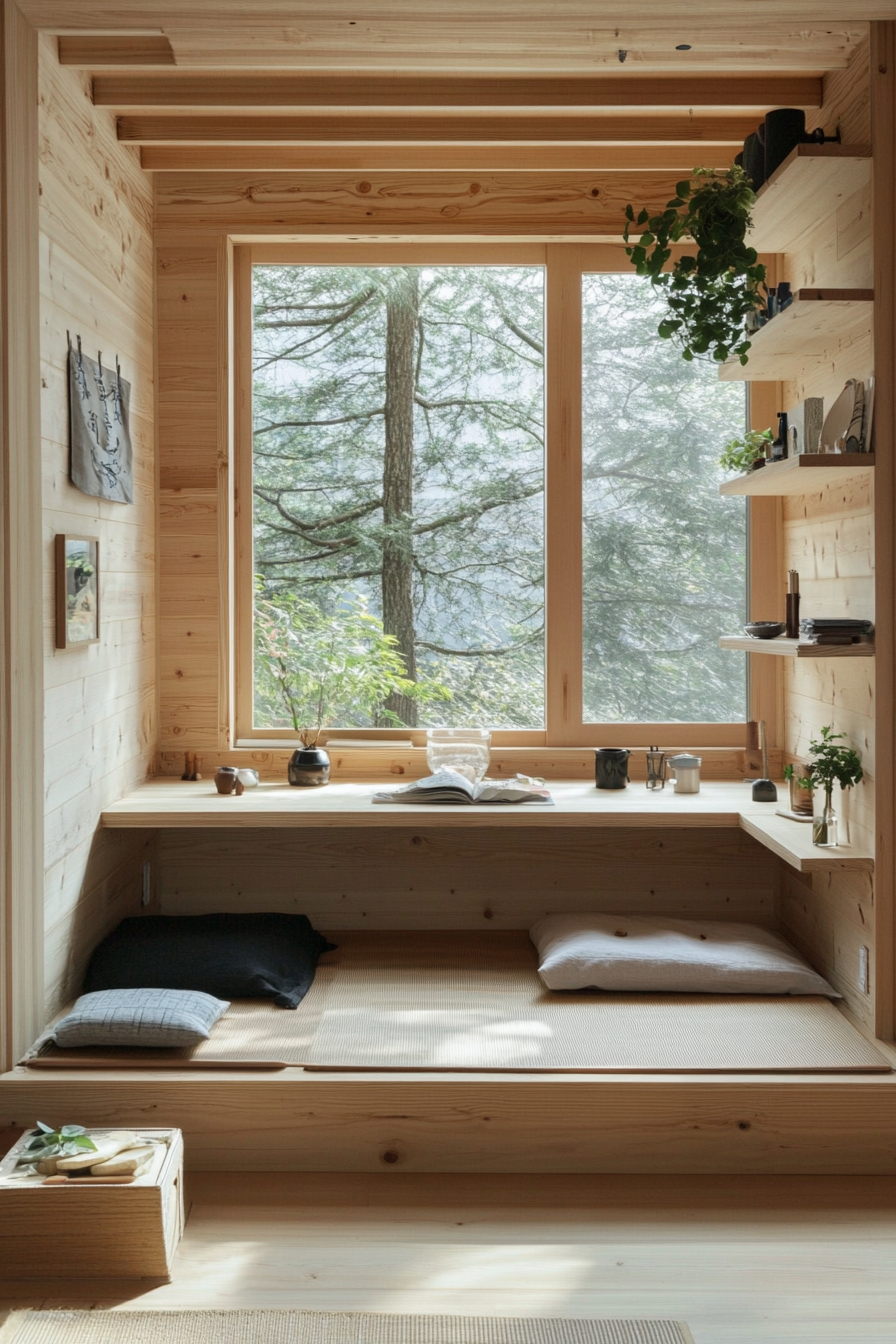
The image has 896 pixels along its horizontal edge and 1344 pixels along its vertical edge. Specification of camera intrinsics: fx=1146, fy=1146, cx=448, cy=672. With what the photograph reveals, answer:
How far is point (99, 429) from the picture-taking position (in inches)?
116

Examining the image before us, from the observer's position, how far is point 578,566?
363 centimetres

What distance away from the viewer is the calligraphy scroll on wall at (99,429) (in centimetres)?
279

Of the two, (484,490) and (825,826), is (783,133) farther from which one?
(825,826)

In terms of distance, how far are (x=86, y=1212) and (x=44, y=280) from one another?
1963 millimetres

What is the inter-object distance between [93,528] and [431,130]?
1479mm

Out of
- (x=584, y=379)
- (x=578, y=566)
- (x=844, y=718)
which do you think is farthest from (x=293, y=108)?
(x=844, y=718)

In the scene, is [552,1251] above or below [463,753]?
below

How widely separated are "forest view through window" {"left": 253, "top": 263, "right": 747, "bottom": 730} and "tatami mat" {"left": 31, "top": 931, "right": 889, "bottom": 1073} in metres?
0.99

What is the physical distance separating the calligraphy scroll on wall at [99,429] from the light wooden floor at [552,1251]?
1684 mm

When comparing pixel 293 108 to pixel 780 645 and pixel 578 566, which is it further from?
pixel 780 645

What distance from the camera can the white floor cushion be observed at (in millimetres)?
2961

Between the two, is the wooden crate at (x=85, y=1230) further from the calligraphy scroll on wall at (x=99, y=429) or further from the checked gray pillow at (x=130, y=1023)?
the calligraphy scroll on wall at (x=99, y=429)

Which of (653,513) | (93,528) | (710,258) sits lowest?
(93,528)

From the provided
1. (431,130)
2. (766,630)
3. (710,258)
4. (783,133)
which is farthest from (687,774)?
(431,130)
